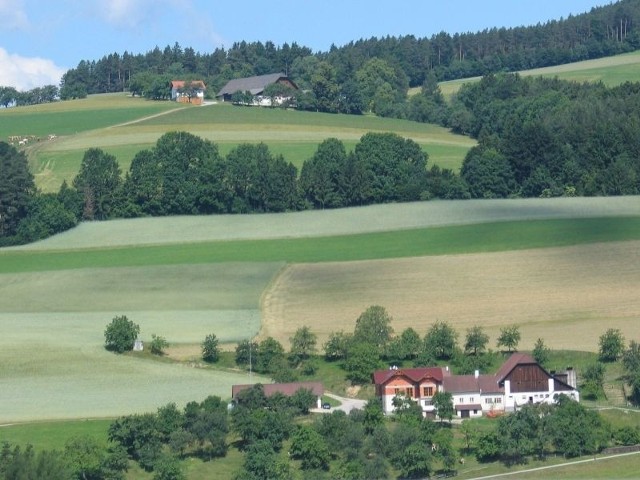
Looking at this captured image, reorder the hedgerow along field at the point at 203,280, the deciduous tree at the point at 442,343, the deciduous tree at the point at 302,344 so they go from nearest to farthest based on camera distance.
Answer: the hedgerow along field at the point at 203,280 < the deciduous tree at the point at 442,343 < the deciduous tree at the point at 302,344

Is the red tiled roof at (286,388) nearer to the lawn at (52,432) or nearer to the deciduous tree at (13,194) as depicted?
the lawn at (52,432)

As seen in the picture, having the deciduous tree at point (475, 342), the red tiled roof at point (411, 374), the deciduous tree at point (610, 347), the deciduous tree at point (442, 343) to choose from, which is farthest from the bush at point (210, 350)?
the deciduous tree at point (610, 347)

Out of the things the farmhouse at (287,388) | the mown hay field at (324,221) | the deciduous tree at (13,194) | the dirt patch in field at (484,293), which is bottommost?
the farmhouse at (287,388)

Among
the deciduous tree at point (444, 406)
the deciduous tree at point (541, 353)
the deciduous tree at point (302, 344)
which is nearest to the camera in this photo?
the deciduous tree at point (444, 406)

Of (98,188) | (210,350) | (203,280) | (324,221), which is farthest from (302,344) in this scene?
(98,188)

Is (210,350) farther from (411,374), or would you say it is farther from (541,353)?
(541,353)

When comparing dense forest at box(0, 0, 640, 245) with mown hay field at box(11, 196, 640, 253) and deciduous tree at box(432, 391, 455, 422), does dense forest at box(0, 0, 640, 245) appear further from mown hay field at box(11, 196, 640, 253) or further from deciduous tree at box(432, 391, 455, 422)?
deciduous tree at box(432, 391, 455, 422)

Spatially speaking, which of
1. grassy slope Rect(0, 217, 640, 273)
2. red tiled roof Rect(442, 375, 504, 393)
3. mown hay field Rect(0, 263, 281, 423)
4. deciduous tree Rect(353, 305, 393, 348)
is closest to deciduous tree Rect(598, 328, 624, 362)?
red tiled roof Rect(442, 375, 504, 393)

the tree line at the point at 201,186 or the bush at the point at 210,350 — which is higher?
the tree line at the point at 201,186
